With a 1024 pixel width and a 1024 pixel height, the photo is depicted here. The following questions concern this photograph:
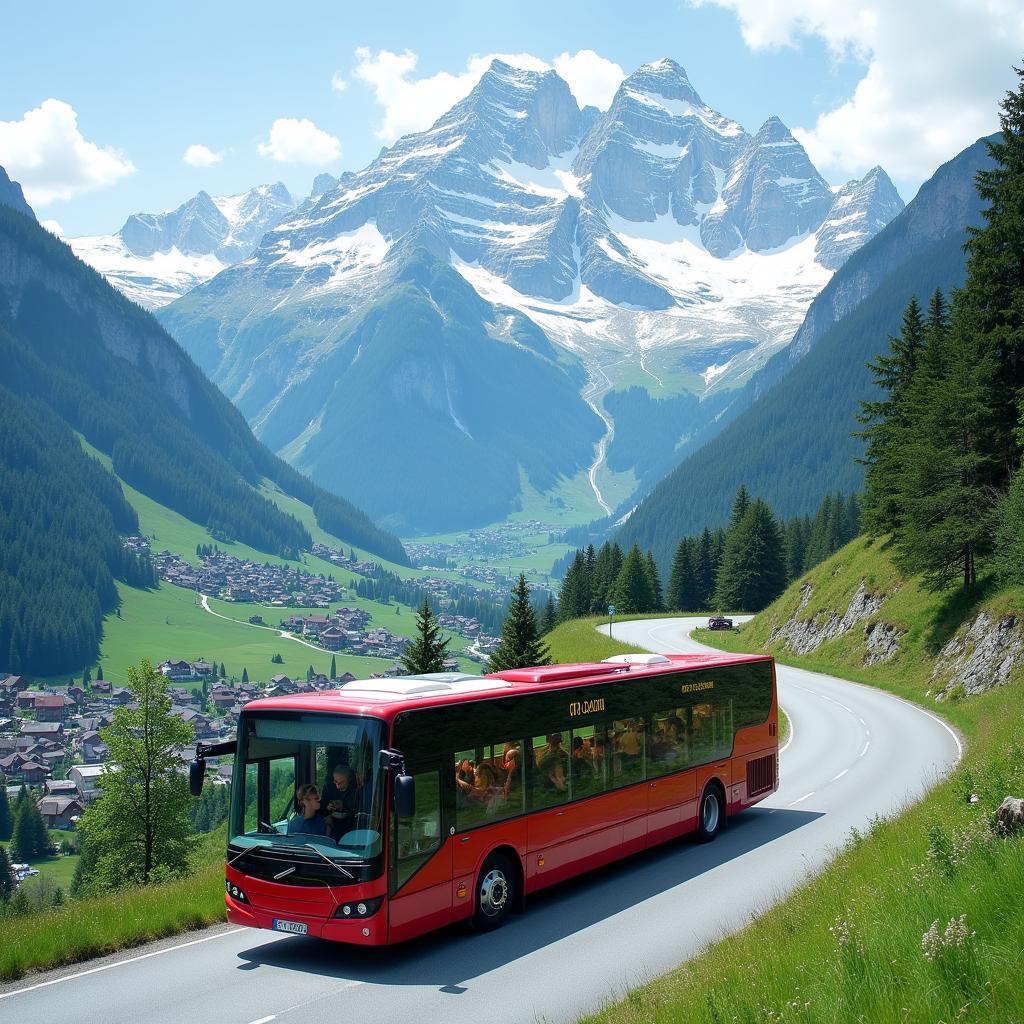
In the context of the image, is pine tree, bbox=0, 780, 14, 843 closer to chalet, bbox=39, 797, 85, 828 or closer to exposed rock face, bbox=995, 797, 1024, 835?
chalet, bbox=39, 797, 85, 828

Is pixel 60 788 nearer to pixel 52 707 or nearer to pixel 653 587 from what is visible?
pixel 52 707

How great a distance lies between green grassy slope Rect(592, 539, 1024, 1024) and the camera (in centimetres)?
702

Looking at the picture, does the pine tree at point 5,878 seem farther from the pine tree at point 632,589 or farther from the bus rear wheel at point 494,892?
the bus rear wheel at point 494,892

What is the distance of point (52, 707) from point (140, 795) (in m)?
134

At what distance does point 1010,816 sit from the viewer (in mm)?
11195

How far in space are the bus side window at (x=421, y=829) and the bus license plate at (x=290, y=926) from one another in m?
1.35

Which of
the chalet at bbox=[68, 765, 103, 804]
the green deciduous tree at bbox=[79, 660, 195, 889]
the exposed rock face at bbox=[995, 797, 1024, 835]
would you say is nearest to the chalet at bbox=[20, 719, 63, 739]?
the chalet at bbox=[68, 765, 103, 804]

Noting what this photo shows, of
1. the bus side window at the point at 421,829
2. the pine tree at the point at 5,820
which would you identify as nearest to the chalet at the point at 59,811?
the pine tree at the point at 5,820

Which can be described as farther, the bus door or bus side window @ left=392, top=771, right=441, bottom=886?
bus side window @ left=392, top=771, right=441, bottom=886

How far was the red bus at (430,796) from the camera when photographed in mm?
12516

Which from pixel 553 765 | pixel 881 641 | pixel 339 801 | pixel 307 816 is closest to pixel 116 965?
pixel 307 816

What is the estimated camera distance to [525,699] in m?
15.1

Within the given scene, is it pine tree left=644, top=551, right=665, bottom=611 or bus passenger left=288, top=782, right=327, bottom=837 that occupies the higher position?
bus passenger left=288, top=782, right=327, bottom=837

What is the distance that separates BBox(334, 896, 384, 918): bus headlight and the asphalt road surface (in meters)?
0.81
